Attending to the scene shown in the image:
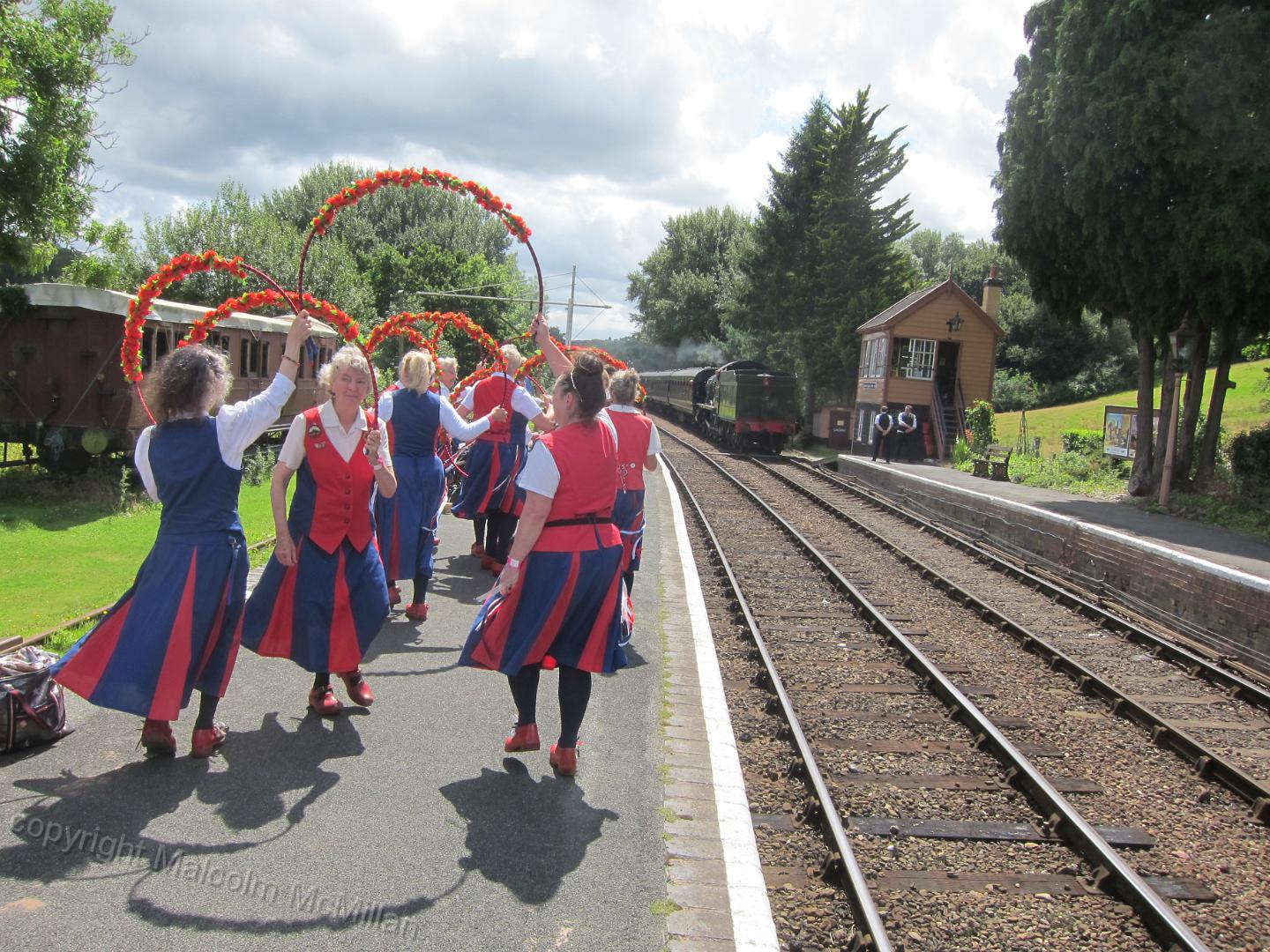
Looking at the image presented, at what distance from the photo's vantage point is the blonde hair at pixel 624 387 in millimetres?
6125

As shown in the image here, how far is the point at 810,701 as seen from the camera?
647cm

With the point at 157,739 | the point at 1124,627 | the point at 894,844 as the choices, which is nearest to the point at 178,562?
the point at 157,739

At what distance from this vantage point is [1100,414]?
3716cm

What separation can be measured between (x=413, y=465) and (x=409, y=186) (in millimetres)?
1824

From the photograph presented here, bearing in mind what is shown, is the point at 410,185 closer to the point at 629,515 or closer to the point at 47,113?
the point at 629,515

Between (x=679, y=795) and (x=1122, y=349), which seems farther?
→ (x=1122, y=349)

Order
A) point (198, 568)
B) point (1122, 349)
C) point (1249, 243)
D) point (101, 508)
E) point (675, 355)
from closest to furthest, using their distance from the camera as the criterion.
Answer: point (198, 568) < point (101, 508) < point (1249, 243) < point (1122, 349) < point (675, 355)

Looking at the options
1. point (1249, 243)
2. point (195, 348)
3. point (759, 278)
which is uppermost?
point (759, 278)

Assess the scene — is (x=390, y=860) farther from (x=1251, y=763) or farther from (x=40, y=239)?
(x=40, y=239)

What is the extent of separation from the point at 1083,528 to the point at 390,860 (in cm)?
1152

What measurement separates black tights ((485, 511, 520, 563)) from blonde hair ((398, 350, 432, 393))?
7.16 feet

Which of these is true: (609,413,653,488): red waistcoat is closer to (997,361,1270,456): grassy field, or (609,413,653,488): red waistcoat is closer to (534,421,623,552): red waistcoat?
(534,421,623,552): red waistcoat

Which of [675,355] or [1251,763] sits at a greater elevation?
[675,355]

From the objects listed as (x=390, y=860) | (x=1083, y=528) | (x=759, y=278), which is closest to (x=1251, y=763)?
(x=390, y=860)
